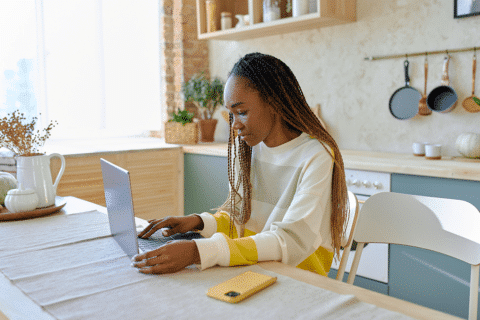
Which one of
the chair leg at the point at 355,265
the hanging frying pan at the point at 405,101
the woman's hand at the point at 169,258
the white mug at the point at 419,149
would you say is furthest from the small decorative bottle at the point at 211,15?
the woman's hand at the point at 169,258

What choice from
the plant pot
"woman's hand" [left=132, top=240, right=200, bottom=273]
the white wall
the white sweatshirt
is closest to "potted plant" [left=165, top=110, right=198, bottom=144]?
the plant pot

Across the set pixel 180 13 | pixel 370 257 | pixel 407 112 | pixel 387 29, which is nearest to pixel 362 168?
pixel 370 257

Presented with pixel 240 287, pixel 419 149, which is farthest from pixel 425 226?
pixel 419 149

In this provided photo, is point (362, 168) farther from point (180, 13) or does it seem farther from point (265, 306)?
point (180, 13)

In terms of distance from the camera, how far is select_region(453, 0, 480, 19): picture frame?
220 centimetres

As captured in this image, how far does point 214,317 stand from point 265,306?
9 cm

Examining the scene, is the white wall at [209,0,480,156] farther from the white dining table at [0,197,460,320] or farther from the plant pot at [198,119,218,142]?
the white dining table at [0,197,460,320]

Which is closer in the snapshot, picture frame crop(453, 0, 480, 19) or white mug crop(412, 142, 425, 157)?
picture frame crop(453, 0, 480, 19)

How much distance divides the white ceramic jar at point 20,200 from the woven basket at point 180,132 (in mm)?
1826

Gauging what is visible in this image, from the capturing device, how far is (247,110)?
120cm

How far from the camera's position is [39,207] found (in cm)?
148

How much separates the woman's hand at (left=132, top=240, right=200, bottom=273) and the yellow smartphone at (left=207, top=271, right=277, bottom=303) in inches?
4.5

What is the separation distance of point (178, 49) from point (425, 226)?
2827 millimetres

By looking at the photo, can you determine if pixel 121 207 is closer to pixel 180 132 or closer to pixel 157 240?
pixel 157 240
